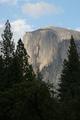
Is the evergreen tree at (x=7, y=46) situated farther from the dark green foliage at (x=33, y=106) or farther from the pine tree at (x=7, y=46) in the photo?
the dark green foliage at (x=33, y=106)

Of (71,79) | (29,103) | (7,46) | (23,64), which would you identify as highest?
(7,46)

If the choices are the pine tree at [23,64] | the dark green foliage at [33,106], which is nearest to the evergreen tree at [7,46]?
the pine tree at [23,64]

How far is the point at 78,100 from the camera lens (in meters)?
56.7

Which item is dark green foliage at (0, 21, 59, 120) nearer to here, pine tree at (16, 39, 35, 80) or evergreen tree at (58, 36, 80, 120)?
evergreen tree at (58, 36, 80, 120)

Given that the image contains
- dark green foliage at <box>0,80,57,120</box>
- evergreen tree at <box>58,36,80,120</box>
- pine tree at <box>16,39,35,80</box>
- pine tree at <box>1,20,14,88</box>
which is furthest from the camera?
pine tree at <box>1,20,14,88</box>

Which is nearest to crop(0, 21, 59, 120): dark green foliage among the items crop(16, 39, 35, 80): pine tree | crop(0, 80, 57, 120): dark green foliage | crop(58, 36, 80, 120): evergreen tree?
crop(0, 80, 57, 120): dark green foliage

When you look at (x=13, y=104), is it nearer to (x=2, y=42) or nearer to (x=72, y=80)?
(x=72, y=80)

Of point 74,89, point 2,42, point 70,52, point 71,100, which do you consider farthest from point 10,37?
point 71,100

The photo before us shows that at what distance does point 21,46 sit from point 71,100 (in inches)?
906

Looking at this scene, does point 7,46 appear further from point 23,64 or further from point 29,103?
point 29,103

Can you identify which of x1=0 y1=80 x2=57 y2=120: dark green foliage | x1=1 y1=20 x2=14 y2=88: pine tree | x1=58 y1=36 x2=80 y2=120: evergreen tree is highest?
x1=1 y1=20 x2=14 y2=88: pine tree

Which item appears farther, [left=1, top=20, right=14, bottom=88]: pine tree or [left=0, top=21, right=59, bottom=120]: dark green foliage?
[left=1, top=20, right=14, bottom=88]: pine tree

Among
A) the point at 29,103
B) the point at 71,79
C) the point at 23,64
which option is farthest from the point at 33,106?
the point at 71,79

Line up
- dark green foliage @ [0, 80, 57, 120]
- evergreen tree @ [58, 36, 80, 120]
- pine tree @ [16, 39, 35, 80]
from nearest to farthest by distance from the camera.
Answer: dark green foliage @ [0, 80, 57, 120], evergreen tree @ [58, 36, 80, 120], pine tree @ [16, 39, 35, 80]
